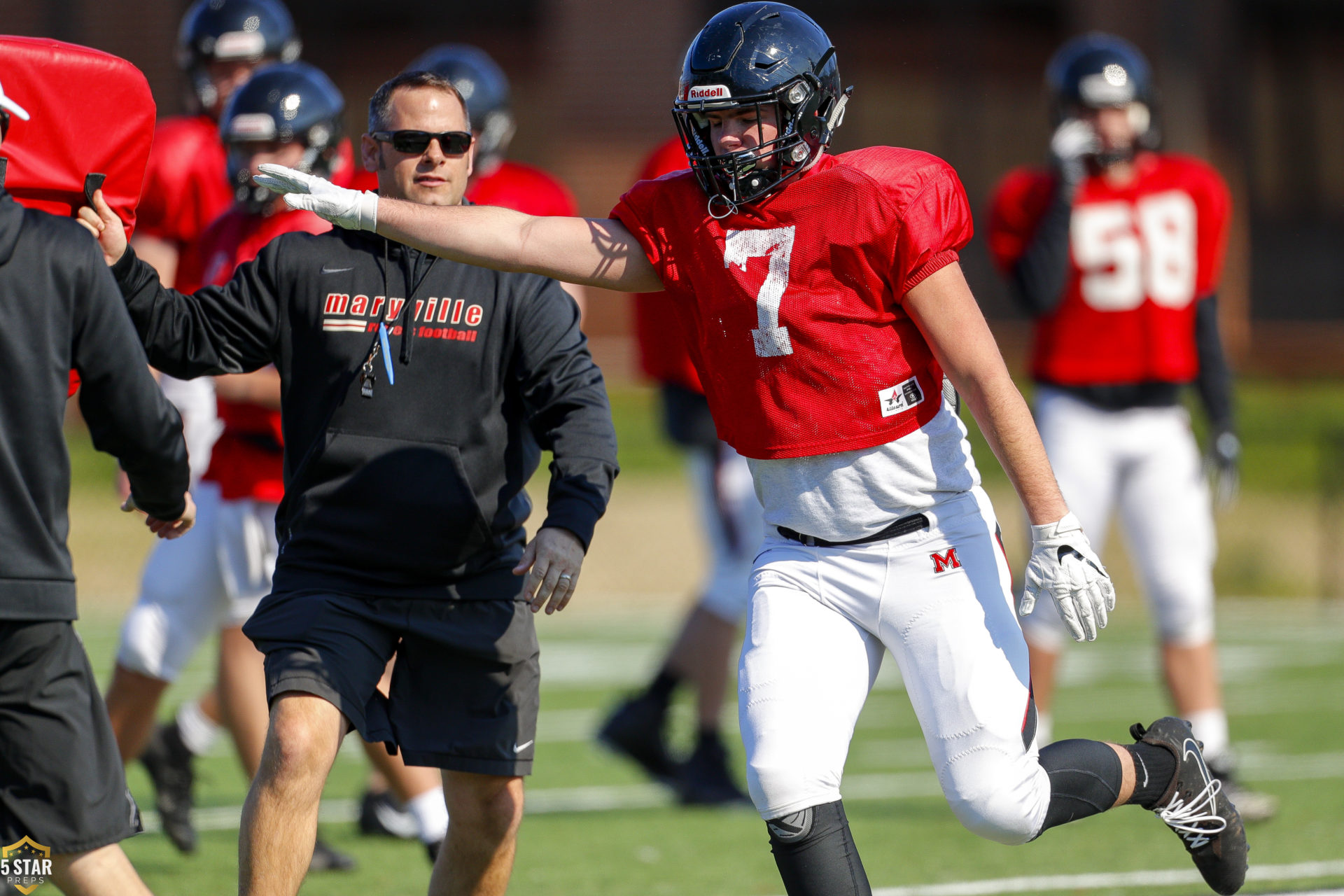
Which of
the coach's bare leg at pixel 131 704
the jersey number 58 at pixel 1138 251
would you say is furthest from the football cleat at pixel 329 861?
the jersey number 58 at pixel 1138 251

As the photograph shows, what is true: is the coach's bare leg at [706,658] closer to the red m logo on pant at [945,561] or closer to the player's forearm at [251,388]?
the player's forearm at [251,388]

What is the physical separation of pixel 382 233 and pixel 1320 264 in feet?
67.1

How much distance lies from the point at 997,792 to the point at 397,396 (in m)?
1.55

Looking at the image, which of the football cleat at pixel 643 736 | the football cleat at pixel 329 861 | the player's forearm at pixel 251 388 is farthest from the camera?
the football cleat at pixel 643 736

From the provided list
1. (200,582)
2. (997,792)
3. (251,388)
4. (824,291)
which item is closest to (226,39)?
(251,388)

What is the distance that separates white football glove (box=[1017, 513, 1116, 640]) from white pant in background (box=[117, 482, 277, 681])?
2419 mm

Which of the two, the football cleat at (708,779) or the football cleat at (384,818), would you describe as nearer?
the football cleat at (384,818)

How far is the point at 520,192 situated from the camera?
5.97m

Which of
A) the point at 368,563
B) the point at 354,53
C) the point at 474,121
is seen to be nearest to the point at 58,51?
the point at 368,563

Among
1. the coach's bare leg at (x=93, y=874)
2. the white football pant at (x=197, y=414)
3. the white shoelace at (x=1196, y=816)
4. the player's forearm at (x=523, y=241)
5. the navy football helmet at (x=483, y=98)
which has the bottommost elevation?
the white shoelace at (x=1196, y=816)

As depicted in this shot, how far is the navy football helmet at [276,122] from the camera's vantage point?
4.91m

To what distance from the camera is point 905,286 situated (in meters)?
3.53

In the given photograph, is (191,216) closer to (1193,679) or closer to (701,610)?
(701,610)

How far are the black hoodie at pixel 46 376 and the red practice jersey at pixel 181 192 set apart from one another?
2.25 meters
